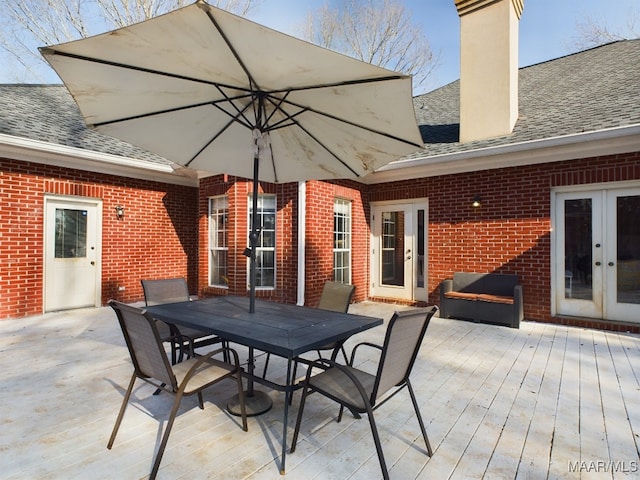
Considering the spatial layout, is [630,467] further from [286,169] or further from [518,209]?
[518,209]

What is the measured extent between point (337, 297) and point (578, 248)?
4402 millimetres

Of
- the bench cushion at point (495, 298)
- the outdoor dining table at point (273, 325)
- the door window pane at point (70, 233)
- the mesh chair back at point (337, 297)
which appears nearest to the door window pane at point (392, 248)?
the bench cushion at point (495, 298)

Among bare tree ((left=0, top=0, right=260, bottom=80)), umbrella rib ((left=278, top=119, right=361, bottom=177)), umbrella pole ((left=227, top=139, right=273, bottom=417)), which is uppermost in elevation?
bare tree ((left=0, top=0, right=260, bottom=80))

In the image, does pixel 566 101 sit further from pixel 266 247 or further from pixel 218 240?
pixel 218 240

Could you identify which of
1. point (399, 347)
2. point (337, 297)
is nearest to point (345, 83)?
point (399, 347)

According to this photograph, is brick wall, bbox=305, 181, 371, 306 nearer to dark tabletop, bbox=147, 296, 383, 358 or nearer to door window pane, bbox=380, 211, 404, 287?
door window pane, bbox=380, 211, 404, 287

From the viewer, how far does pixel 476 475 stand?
6.59 feet

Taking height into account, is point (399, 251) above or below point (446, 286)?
above

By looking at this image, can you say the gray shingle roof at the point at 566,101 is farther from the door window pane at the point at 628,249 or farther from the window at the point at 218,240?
the window at the point at 218,240

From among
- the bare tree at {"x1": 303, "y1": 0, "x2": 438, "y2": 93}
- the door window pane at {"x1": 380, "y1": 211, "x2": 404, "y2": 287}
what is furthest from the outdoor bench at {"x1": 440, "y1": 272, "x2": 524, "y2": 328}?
the bare tree at {"x1": 303, "y1": 0, "x2": 438, "y2": 93}

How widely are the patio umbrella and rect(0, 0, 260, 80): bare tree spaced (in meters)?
11.5

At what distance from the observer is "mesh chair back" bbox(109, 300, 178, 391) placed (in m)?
2.00

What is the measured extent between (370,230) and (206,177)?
3.80 meters

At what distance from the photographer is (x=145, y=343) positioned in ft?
6.98
